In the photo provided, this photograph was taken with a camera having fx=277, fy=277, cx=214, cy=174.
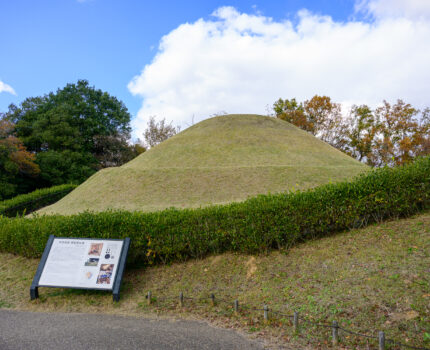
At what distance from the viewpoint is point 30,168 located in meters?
28.3

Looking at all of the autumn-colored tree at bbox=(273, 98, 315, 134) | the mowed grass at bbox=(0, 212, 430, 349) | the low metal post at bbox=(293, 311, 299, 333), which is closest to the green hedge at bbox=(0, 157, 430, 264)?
the mowed grass at bbox=(0, 212, 430, 349)

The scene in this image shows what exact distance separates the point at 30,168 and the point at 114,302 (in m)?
27.5

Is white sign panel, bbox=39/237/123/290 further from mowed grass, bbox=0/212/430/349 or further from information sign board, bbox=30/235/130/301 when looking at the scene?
mowed grass, bbox=0/212/430/349

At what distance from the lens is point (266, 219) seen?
7660 millimetres

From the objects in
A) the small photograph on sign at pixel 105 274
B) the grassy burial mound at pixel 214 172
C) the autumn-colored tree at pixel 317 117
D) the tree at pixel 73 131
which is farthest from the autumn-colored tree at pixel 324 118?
the small photograph on sign at pixel 105 274

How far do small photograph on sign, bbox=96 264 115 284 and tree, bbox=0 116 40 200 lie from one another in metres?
24.2

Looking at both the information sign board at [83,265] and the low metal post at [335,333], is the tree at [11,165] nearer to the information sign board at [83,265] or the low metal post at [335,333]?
the information sign board at [83,265]

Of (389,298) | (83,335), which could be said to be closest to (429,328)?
(389,298)

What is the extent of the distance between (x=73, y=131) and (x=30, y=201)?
1550 cm

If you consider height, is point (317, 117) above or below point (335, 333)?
above

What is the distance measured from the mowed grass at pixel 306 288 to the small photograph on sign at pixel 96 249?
1.06m

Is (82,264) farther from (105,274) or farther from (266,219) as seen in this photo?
(266,219)

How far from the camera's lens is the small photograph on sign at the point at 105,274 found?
21.9ft

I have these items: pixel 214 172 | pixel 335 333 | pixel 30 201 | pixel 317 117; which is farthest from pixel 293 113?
pixel 335 333
